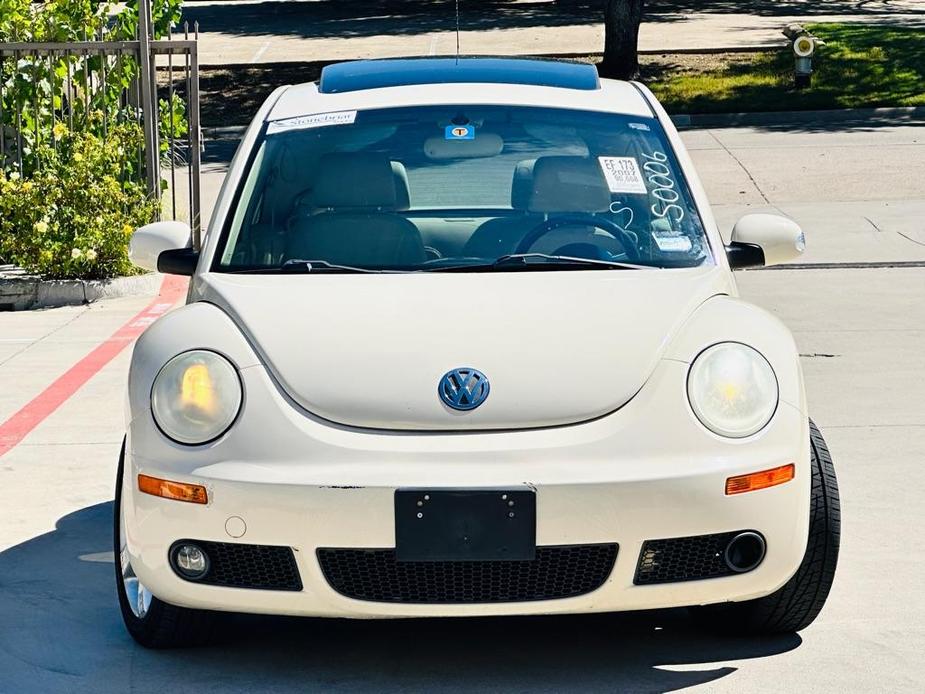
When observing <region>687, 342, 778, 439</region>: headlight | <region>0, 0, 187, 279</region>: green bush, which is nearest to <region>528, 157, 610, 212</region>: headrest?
<region>687, 342, 778, 439</region>: headlight

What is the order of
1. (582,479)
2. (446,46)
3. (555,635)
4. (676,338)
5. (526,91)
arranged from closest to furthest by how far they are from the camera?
(582,479)
(676,338)
(555,635)
(526,91)
(446,46)

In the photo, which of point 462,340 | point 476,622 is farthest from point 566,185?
point 476,622

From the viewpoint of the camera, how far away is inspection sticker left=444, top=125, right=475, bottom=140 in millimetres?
5141

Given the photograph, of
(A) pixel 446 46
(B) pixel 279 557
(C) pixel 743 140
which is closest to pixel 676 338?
(B) pixel 279 557

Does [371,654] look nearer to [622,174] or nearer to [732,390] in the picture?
[732,390]

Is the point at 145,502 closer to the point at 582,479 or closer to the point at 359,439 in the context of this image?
the point at 359,439

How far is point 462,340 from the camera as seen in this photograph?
4082 mm

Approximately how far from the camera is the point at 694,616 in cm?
461

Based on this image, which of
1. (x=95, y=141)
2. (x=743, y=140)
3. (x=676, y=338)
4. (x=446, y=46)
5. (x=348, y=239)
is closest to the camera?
(x=676, y=338)

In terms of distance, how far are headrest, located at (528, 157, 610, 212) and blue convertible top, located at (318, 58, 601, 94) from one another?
452 mm

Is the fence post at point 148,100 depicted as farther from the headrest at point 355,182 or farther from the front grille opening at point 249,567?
the front grille opening at point 249,567

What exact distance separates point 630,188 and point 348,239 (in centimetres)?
88

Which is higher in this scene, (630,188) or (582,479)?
(630,188)

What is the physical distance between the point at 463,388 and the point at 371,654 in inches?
34.5
